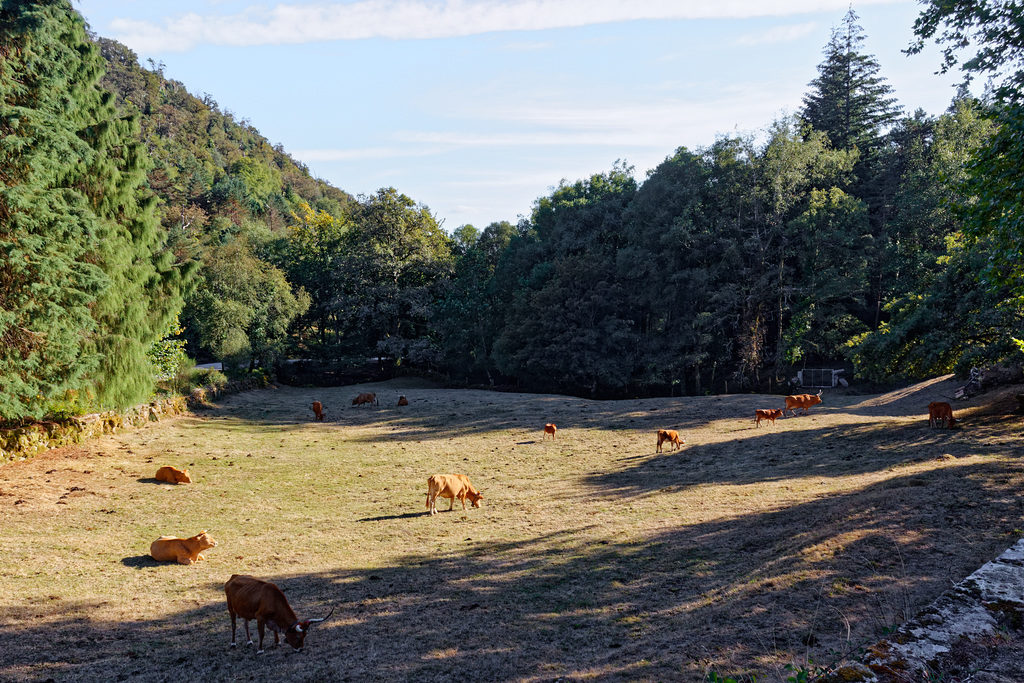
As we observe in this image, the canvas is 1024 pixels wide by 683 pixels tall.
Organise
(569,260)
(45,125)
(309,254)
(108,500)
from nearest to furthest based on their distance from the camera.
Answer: (108,500)
(45,125)
(569,260)
(309,254)

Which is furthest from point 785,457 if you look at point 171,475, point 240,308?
point 240,308

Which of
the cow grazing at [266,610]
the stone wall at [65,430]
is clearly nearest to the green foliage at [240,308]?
the stone wall at [65,430]

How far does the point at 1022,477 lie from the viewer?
395 inches

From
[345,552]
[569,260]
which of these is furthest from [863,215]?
[345,552]

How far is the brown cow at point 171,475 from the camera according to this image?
16.5 meters

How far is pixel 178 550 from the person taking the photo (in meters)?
10.9

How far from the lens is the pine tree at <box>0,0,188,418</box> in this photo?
15.6 m

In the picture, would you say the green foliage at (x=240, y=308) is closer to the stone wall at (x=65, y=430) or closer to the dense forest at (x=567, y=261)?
the dense forest at (x=567, y=261)

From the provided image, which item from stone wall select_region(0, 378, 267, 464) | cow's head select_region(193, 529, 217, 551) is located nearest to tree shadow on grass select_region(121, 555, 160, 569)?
cow's head select_region(193, 529, 217, 551)

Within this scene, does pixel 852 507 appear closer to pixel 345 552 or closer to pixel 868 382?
pixel 345 552

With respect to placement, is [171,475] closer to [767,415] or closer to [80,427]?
[80,427]

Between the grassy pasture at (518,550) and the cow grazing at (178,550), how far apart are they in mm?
229

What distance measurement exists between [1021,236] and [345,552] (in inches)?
495

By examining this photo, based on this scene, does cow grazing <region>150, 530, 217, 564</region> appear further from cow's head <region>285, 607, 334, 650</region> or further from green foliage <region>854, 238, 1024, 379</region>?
green foliage <region>854, 238, 1024, 379</region>
